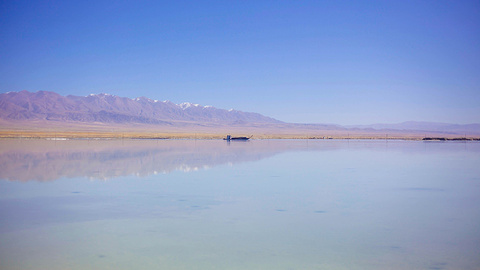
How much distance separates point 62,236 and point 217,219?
281 cm

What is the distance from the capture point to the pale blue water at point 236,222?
5.35 meters

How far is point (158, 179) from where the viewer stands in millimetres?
12609

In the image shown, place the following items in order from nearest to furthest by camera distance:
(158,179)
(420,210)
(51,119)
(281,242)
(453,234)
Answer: (281,242), (453,234), (420,210), (158,179), (51,119)

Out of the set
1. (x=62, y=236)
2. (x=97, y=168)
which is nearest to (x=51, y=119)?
(x=97, y=168)

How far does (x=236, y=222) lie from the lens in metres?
7.29

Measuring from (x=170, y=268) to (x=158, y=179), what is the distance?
782 cm

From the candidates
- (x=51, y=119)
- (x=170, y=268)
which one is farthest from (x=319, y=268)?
(x=51, y=119)

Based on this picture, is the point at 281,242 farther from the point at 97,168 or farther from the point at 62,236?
the point at 97,168

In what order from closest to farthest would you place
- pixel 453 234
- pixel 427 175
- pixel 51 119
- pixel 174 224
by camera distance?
pixel 453 234 → pixel 174 224 → pixel 427 175 → pixel 51 119

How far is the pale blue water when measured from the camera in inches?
211

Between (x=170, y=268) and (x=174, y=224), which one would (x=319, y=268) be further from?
(x=174, y=224)

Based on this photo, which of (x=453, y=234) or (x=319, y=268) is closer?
(x=319, y=268)

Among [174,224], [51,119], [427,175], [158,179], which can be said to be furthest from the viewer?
[51,119]

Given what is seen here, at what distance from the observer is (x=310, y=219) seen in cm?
754
